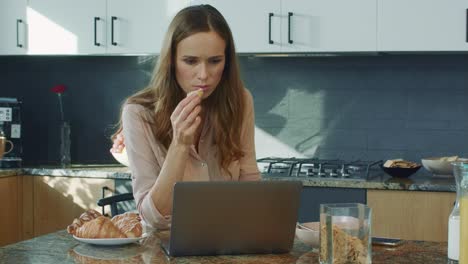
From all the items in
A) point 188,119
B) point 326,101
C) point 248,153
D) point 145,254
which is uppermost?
point 326,101

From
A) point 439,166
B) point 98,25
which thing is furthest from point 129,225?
point 98,25

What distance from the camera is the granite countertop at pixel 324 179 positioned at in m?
3.27

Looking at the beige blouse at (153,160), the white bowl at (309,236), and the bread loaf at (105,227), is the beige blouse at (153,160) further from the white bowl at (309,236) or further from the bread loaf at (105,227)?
the white bowl at (309,236)

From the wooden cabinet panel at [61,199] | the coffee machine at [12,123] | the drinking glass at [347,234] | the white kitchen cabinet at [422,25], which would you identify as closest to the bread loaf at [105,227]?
the drinking glass at [347,234]

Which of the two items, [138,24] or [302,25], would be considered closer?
[302,25]

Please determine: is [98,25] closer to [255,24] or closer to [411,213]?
[255,24]

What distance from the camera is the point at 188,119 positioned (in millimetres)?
1955

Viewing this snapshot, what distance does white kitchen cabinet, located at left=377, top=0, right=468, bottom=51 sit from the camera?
344 centimetres

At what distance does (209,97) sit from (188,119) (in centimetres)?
39

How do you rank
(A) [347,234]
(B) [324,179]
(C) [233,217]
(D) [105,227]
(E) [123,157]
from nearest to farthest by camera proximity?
(A) [347,234]
(C) [233,217]
(D) [105,227]
(B) [324,179]
(E) [123,157]

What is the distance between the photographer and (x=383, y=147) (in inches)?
151

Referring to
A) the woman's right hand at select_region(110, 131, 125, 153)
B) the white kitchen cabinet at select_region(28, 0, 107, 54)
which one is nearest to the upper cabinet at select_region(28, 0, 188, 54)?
the white kitchen cabinet at select_region(28, 0, 107, 54)

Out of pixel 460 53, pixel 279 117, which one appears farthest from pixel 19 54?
pixel 460 53

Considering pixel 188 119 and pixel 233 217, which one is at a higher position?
pixel 188 119
